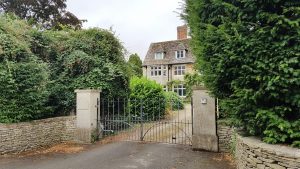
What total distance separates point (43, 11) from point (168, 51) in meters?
18.1

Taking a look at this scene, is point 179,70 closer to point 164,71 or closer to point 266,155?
point 164,71

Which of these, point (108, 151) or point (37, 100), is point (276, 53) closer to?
point (108, 151)

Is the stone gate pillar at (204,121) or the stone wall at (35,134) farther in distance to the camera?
the stone wall at (35,134)

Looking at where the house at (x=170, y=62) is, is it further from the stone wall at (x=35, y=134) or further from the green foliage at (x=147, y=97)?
the stone wall at (x=35, y=134)

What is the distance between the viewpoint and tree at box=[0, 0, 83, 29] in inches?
966

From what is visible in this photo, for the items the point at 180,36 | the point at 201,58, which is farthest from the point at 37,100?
the point at 180,36

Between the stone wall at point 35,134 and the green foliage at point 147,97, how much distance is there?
21.1ft

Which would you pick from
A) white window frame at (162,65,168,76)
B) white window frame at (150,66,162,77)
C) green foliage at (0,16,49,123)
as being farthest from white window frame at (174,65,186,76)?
green foliage at (0,16,49,123)

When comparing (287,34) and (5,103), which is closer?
(287,34)

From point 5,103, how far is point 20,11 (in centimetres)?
1798

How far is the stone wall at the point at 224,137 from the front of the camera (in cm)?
898

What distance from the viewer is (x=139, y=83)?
18547mm

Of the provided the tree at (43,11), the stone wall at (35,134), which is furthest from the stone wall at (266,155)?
the tree at (43,11)

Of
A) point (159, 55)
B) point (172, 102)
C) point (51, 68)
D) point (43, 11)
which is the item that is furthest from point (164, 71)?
point (51, 68)
